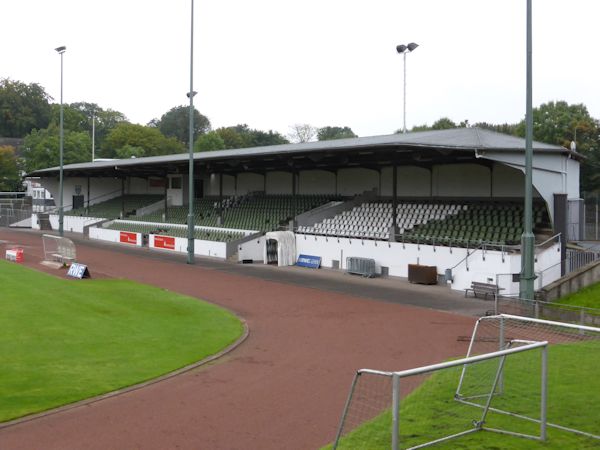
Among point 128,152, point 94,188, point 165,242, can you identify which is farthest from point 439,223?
point 128,152

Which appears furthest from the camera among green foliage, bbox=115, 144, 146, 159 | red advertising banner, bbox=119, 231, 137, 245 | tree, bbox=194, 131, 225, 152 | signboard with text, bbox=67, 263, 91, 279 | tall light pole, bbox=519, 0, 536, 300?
tree, bbox=194, 131, 225, 152

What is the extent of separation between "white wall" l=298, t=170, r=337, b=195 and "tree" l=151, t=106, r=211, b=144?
98548 millimetres

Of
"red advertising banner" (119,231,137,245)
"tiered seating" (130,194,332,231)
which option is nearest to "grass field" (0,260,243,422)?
"tiered seating" (130,194,332,231)

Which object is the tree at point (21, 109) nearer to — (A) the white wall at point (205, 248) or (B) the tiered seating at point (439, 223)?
(A) the white wall at point (205, 248)

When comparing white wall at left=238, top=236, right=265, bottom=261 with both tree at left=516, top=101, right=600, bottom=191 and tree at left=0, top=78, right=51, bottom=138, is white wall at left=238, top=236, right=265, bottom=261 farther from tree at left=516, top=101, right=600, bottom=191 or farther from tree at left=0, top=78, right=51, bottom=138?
tree at left=0, top=78, right=51, bottom=138

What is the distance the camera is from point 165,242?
4272cm

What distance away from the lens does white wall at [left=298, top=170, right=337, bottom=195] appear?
1603 inches

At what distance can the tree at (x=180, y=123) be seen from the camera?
140 m

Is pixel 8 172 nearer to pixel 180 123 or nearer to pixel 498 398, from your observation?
pixel 180 123

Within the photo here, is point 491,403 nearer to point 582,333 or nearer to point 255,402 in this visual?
point 582,333

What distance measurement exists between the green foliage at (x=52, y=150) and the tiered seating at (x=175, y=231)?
42.8m

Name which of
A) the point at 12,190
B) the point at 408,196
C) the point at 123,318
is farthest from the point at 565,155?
the point at 12,190

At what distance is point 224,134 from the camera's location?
364 ft

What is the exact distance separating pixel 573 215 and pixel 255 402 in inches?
828
